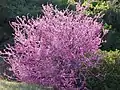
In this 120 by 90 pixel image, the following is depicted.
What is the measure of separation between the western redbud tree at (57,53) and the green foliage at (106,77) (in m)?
0.16

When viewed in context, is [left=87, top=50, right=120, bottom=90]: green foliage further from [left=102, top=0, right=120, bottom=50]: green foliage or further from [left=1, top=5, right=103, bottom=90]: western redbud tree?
[left=102, top=0, right=120, bottom=50]: green foliage

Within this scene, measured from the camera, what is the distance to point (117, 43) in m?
11.6

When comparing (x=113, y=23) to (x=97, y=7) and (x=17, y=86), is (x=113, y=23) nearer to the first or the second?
(x=97, y=7)

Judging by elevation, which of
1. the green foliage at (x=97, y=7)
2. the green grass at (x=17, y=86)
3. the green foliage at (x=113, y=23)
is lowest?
the green grass at (x=17, y=86)

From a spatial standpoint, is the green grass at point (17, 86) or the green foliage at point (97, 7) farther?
the green foliage at point (97, 7)

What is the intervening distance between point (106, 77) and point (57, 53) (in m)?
0.84

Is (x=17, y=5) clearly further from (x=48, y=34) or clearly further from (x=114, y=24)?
(x=48, y=34)

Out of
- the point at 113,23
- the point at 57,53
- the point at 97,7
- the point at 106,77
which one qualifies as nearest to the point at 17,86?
the point at 57,53

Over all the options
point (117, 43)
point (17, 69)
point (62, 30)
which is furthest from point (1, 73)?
point (117, 43)

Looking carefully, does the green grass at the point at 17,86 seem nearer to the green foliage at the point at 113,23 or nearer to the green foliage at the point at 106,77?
the green foliage at the point at 106,77

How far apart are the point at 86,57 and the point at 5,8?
509 centimetres

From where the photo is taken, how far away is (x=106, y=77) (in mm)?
6988

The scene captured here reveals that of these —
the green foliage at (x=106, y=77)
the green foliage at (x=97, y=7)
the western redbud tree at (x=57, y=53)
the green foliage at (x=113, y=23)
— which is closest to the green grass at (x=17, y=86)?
the western redbud tree at (x=57, y=53)

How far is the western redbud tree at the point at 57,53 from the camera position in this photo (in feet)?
22.6
